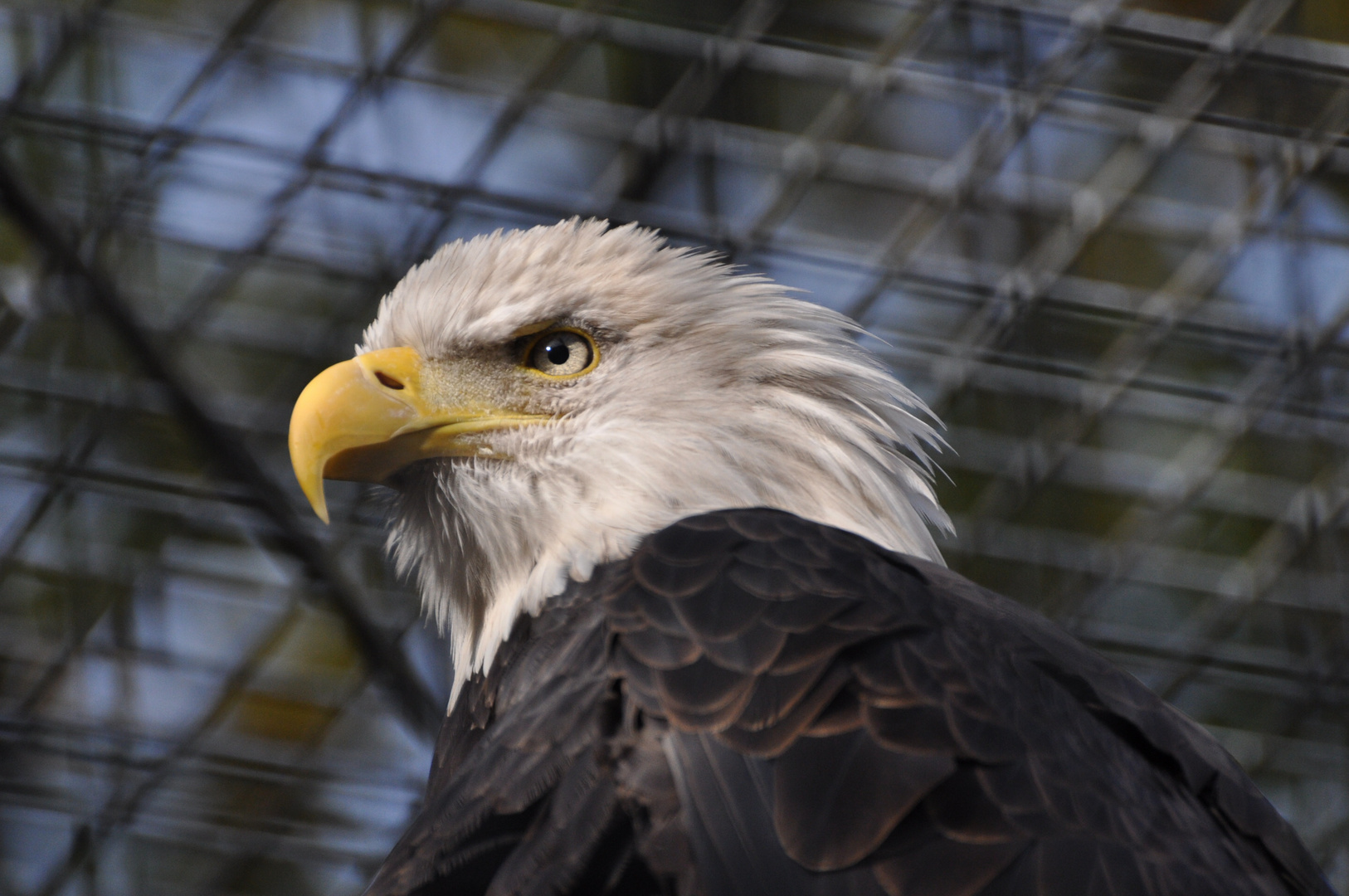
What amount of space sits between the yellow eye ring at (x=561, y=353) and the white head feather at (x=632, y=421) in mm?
14

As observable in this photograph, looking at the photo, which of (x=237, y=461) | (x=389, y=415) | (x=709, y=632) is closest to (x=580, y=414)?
(x=389, y=415)

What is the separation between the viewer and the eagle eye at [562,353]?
1.62m

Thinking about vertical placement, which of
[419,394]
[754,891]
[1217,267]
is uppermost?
[1217,267]

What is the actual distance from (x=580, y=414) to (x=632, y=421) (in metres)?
0.06

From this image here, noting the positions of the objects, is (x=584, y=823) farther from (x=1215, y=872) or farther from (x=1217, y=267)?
(x=1217, y=267)

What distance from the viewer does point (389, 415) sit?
1592 mm

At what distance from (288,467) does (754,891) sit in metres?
1.99

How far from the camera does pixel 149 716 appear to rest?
2887mm

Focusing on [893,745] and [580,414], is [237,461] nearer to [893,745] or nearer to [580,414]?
[580,414]

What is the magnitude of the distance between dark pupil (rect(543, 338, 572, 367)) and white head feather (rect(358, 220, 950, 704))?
0.03 metres

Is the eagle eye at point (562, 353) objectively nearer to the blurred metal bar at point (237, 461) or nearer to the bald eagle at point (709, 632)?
the bald eagle at point (709, 632)

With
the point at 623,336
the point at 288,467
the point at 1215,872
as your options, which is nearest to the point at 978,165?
the point at 288,467

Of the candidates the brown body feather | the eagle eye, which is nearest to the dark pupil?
the eagle eye

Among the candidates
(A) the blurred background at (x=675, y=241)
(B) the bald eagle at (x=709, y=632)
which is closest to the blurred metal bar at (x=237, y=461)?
(A) the blurred background at (x=675, y=241)
